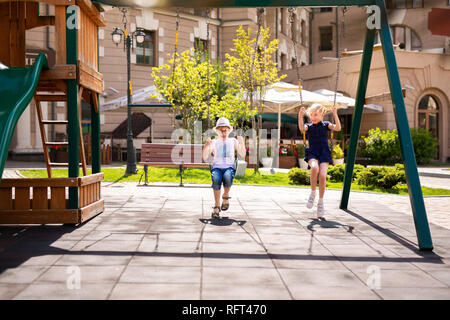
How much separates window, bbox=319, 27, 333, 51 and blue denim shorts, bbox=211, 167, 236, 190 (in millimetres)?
31178

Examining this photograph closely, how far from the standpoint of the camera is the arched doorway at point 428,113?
1001 inches

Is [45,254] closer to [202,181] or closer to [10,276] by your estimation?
[10,276]

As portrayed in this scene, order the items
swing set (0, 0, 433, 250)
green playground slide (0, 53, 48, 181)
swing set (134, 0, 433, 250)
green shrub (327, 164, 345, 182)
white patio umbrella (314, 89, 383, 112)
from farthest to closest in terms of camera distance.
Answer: white patio umbrella (314, 89, 383, 112) < green shrub (327, 164, 345, 182) < swing set (0, 0, 433, 250) < swing set (134, 0, 433, 250) < green playground slide (0, 53, 48, 181)

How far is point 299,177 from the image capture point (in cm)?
1253

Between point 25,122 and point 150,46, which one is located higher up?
point 150,46

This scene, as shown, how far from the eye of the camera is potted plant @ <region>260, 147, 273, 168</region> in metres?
17.6

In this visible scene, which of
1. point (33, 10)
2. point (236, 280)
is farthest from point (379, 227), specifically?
point (33, 10)

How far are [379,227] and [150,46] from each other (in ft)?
71.9

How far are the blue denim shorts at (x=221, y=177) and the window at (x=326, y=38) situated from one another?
1227 inches

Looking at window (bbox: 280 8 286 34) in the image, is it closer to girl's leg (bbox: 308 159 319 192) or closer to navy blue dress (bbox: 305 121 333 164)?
navy blue dress (bbox: 305 121 333 164)

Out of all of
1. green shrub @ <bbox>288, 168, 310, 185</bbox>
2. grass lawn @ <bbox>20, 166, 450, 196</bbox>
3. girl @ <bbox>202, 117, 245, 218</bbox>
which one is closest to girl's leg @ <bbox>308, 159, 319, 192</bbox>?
girl @ <bbox>202, 117, 245, 218</bbox>

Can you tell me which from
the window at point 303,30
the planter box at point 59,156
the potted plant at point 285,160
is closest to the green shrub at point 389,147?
the potted plant at point 285,160

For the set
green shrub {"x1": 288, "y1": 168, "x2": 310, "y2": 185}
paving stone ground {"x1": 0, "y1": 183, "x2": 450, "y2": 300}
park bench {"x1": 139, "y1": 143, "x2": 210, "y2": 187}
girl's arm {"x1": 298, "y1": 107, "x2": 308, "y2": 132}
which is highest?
girl's arm {"x1": 298, "y1": 107, "x2": 308, "y2": 132}
